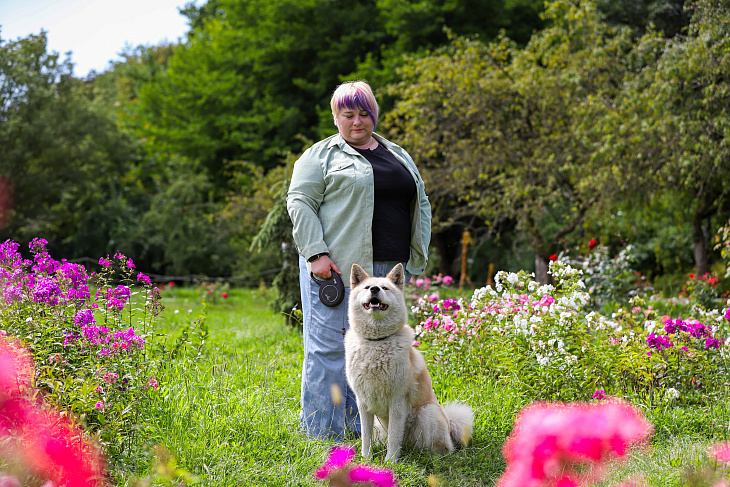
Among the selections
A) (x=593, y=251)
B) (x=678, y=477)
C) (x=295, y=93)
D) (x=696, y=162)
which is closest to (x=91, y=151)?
(x=295, y=93)

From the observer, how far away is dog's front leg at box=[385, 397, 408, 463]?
3293 millimetres

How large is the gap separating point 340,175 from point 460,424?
1.69m

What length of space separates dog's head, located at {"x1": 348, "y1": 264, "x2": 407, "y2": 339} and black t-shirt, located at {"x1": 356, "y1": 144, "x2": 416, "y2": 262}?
14.9 inches

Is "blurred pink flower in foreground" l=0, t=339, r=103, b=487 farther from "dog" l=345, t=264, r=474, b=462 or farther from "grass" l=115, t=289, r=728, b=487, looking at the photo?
"dog" l=345, t=264, r=474, b=462

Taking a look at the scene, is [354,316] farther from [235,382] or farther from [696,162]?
[696,162]

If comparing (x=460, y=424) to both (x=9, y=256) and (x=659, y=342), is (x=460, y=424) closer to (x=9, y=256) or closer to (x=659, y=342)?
(x=659, y=342)

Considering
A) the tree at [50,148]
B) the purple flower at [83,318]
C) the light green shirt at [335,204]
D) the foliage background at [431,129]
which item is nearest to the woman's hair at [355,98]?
the light green shirt at [335,204]

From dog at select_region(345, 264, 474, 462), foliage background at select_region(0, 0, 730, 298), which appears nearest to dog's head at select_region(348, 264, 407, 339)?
dog at select_region(345, 264, 474, 462)

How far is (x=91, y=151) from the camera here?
16766 millimetres

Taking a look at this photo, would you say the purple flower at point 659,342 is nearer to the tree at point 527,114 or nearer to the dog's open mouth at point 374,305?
the dog's open mouth at point 374,305

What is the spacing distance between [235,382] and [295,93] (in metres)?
14.9

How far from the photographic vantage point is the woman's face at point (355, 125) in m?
3.63

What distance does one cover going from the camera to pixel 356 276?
3.36 metres

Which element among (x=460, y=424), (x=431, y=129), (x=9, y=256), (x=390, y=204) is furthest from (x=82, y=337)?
(x=431, y=129)
